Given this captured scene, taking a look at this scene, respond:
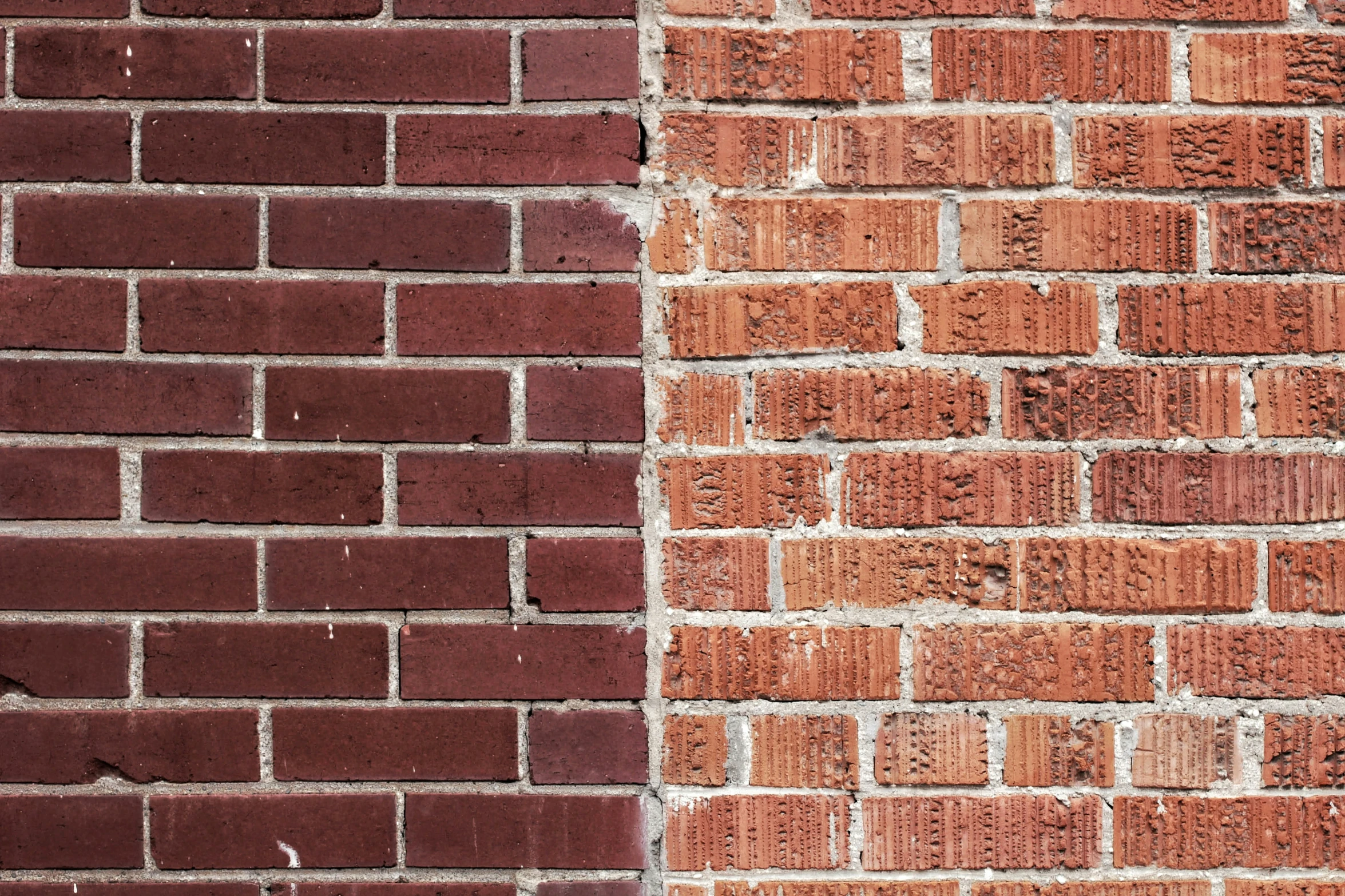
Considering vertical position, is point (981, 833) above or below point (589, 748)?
below

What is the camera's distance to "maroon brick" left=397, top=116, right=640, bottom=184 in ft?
4.32

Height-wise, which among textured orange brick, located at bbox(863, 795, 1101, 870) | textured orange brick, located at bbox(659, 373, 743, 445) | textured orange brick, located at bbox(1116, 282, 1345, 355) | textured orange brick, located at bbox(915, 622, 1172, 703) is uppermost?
textured orange brick, located at bbox(1116, 282, 1345, 355)

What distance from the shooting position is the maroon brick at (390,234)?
131 cm

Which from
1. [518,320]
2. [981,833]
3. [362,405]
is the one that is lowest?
[981,833]

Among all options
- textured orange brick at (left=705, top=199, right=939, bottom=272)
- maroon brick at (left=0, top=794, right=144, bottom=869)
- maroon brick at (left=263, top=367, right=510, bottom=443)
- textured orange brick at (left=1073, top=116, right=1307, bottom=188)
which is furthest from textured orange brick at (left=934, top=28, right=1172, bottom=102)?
maroon brick at (left=0, top=794, right=144, bottom=869)

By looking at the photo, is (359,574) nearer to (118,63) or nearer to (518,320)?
(518,320)

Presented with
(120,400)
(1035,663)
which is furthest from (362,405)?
(1035,663)

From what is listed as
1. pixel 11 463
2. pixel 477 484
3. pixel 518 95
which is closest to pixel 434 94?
pixel 518 95

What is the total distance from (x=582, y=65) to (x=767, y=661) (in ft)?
2.43

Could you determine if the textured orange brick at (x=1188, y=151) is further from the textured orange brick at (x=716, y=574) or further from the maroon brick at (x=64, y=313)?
the maroon brick at (x=64, y=313)

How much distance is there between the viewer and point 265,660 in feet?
4.27

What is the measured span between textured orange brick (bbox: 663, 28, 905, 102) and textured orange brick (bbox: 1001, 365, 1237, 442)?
42 cm

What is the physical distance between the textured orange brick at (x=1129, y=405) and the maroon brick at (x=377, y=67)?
0.73 m

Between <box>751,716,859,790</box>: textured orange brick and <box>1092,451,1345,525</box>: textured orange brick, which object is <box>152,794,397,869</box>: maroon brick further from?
<box>1092,451,1345,525</box>: textured orange brick
